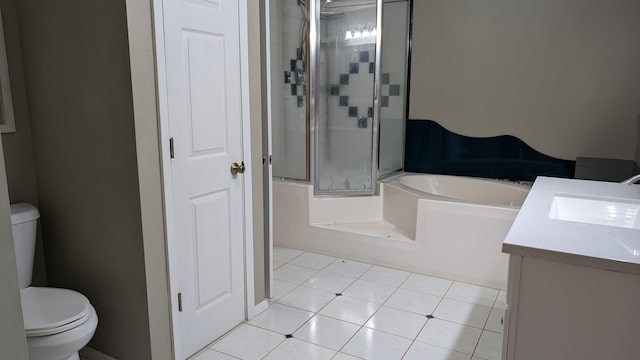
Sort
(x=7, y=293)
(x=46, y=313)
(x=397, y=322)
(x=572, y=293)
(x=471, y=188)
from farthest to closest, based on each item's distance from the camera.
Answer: (x=471, y=188)
(x=397, y=322)
(x=46, y=313)
(x=572, y=293)
(x=7, y=293)

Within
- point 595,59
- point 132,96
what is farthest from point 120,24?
point 595,59

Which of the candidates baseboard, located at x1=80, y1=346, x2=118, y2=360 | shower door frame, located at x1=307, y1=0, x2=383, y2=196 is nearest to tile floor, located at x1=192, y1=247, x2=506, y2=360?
baseboard, located at x1=80, y1=346, x2=118, y2=360

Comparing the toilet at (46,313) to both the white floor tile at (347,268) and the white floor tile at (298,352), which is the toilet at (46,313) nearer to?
the white floor tile at (298,352)

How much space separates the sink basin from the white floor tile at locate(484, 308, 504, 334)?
87 centimetres

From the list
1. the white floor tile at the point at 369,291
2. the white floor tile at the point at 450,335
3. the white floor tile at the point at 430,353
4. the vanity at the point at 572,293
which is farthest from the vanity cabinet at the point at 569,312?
the white floor tile at the point at 369,291

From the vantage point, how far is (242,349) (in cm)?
236

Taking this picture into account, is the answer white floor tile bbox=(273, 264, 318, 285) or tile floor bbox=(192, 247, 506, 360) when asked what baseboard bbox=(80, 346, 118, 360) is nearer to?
tile floor bbox=(192, 247, 506, 360)

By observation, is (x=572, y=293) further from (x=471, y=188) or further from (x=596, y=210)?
(x=471, y=188)

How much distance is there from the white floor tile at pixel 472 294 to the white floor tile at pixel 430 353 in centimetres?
64

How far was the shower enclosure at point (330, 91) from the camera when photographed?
3713 millimetres

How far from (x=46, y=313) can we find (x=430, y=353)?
1.75 metres

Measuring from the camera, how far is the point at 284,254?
377 centimetres

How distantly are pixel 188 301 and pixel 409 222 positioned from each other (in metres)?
1.99

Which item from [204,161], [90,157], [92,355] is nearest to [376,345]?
[204,161]
